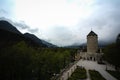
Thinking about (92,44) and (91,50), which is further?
(92,44)

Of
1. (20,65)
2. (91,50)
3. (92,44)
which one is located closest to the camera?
(20,65)

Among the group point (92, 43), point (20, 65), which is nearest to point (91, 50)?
point (92, 43)

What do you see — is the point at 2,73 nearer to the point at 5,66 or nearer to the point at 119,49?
the point at 5,66

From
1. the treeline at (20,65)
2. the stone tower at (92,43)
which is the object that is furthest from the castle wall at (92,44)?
the treeline at (20,65)

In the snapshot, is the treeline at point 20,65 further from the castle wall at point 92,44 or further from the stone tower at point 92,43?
the stone tower at point 92,43

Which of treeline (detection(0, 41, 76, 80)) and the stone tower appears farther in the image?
the stone tower

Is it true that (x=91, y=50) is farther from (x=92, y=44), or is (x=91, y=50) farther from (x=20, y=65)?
(x=20, y=65)

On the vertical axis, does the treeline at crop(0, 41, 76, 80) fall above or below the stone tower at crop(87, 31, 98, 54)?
below

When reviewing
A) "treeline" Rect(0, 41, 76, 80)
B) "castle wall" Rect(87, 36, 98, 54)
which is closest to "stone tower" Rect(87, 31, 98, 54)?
"castle wall" Rect(87, 36, 98, 54)

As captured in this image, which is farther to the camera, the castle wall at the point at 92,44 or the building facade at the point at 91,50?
the castle wall at the point at 92,44

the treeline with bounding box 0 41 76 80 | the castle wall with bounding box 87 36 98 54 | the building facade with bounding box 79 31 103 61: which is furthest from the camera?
the castle wall with bounding box 87 36 98 54

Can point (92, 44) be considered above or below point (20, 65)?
above

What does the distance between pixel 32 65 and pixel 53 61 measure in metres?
7.23

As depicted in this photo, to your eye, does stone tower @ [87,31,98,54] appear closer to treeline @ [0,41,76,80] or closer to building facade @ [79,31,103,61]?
building facade @ [79,31,103,61]
